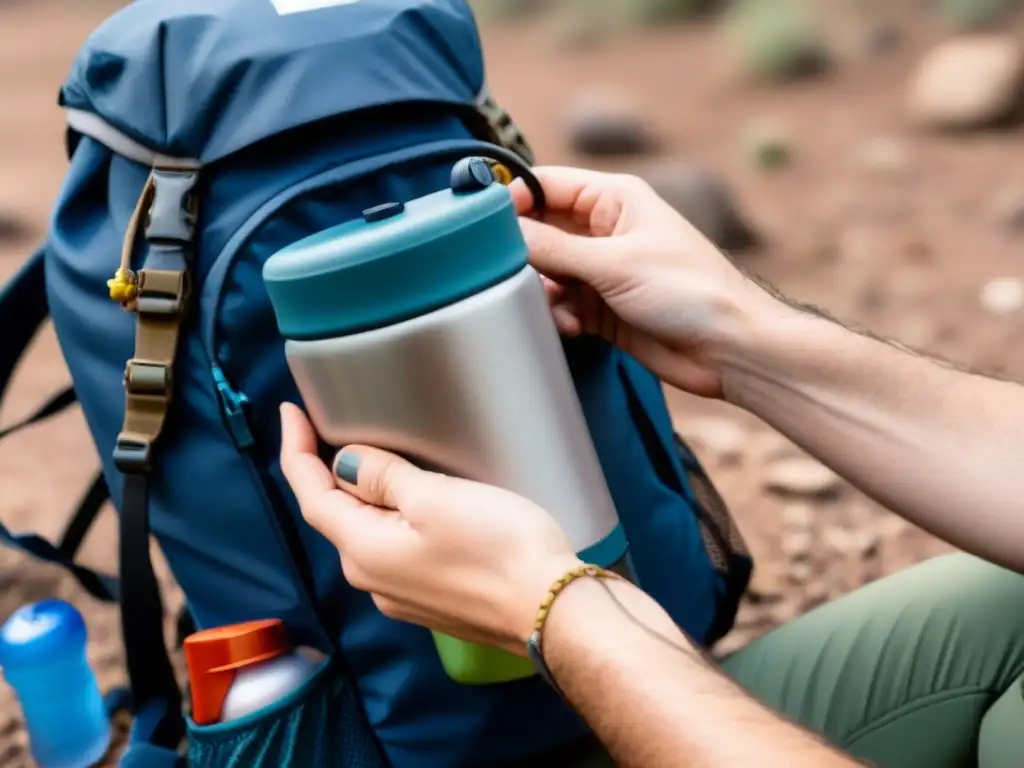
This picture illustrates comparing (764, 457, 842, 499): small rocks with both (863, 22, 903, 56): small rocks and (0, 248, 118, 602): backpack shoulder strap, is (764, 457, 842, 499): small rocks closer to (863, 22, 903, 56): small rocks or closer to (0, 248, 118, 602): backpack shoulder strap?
(0, 248, 118, 602): backpack shoulder strap

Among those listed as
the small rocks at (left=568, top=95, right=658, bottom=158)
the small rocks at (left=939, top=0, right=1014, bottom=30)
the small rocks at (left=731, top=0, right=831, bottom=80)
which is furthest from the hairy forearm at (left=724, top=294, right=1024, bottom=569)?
the small rocks at (left=939, top=0, right=1014, bottom=30)

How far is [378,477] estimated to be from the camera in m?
0.57

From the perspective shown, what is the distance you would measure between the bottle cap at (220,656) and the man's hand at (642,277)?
0.30 m

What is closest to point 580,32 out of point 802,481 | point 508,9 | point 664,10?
point 664,10

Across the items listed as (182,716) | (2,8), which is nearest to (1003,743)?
(182,716)

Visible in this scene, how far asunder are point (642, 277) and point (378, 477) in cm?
24

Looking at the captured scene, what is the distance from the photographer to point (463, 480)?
1.84ft

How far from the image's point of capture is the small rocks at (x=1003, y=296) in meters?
1.93

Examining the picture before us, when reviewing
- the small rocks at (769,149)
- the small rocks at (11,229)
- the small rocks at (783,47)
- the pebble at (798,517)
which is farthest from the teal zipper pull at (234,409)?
the small rocks at (783,47)

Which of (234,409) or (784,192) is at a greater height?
(234,409)

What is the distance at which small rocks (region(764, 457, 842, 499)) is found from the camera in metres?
1.42

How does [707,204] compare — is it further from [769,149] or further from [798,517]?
[798,517]

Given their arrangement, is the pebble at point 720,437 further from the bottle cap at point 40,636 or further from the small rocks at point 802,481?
the bottle cap at point 40,636

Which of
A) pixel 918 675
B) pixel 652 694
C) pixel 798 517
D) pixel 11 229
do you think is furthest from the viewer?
pixel 11 229
